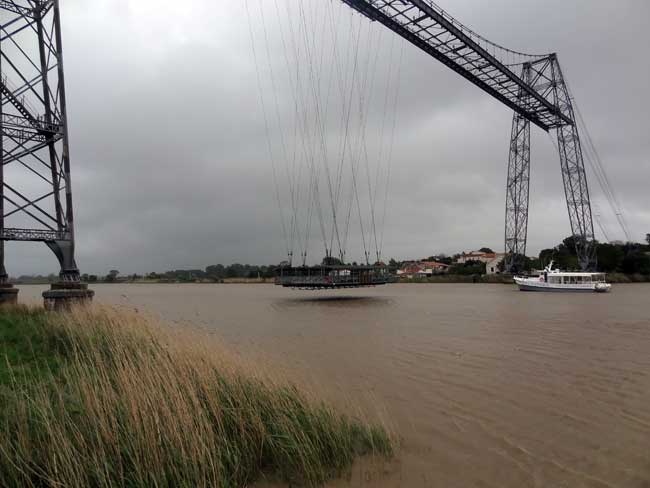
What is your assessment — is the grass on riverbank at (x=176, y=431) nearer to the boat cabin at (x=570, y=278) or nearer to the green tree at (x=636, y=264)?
the boat cabin at (x=570, y=278)

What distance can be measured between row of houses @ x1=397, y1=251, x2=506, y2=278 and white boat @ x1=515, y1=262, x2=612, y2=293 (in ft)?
150

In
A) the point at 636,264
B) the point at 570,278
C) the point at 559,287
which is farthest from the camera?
the point at 636,264

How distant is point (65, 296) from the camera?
13945mm

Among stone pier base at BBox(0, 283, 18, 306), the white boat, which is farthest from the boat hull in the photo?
stone pier base at BBox(0, 283, 18, 306)

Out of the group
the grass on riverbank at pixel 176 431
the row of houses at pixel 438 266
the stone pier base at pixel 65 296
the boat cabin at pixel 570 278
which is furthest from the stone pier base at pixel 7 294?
the row of houses at pixel 438 266

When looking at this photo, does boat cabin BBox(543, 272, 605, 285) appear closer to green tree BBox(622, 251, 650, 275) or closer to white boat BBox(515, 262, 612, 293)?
white boat BBox(515, 262, 612, 293)

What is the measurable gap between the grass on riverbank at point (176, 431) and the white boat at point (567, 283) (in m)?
50.2

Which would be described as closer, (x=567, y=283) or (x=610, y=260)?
(x=567, y=283)

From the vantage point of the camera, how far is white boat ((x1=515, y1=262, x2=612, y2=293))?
45.8 m

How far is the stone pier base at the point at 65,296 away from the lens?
13.6 meters

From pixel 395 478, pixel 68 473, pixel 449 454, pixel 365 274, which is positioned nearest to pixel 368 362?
pixel 449 454

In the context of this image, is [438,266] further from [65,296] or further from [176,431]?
[176,431]

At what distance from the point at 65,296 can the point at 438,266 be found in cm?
12235

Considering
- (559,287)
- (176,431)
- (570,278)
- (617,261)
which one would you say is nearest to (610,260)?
(617,261)
